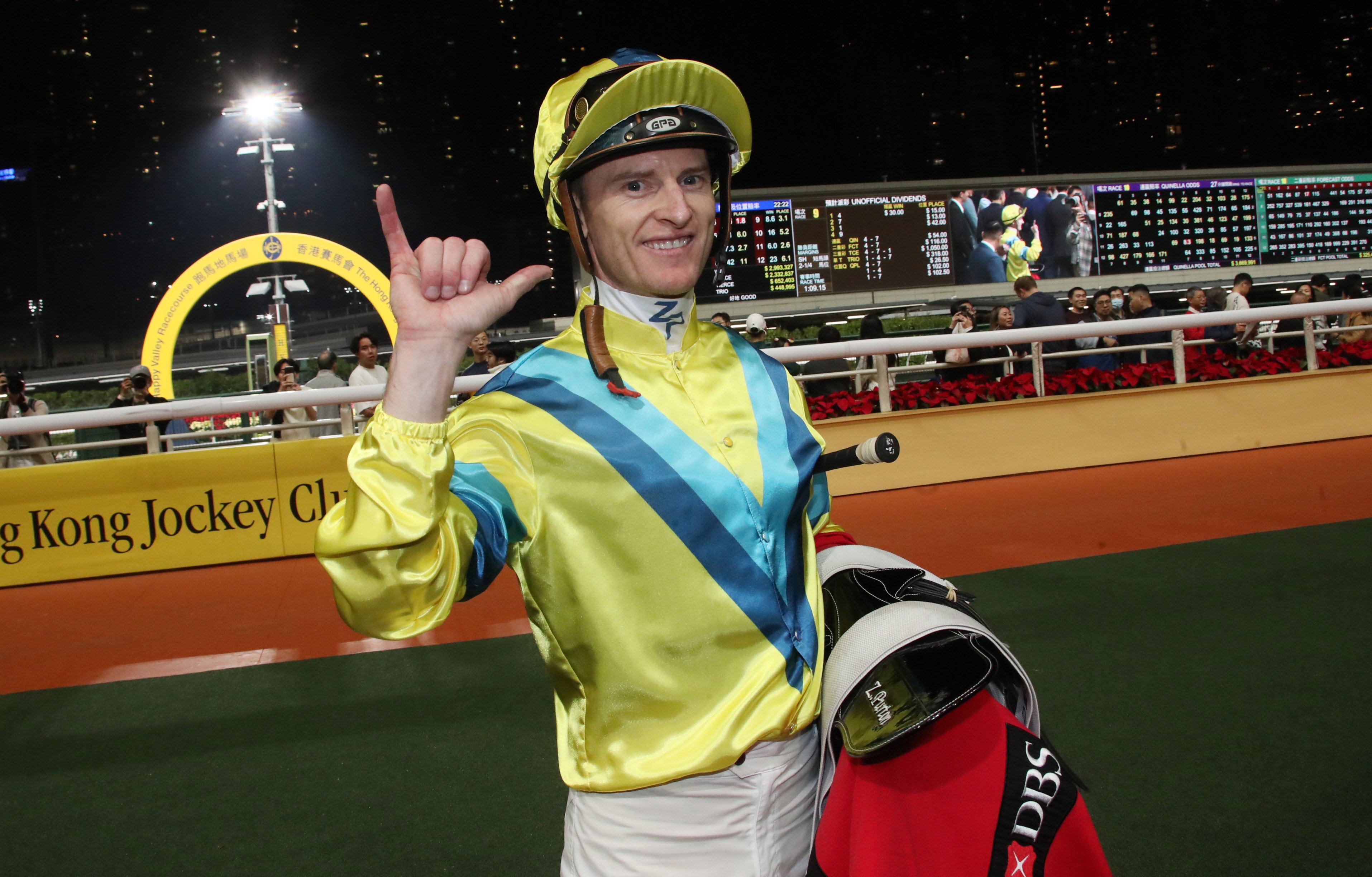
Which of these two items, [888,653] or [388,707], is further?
[388,707]

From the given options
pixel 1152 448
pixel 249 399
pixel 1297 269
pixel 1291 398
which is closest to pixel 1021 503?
pixel 1152 448

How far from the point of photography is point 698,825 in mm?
1071

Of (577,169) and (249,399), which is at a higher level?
(577,169)

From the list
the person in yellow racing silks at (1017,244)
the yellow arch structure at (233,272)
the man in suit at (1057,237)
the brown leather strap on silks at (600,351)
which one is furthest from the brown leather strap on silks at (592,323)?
the man in suit at (1057,237)

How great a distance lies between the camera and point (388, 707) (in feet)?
10.6

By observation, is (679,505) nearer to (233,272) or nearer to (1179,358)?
(1179,358)

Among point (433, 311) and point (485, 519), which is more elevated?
point (433, 311)

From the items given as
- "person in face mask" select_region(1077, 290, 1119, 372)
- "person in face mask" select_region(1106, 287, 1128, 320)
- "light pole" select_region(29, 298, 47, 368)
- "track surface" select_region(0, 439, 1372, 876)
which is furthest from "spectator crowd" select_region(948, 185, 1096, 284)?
"light pole" select_region(29, 298, 47, 368)

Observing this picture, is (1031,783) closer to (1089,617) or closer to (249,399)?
(1089,617)

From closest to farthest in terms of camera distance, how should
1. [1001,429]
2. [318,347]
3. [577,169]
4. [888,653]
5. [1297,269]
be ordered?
[888,653]
[577,169]
[1001,429]
[1297,269]
[318,347]

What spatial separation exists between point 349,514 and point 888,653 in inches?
24.3

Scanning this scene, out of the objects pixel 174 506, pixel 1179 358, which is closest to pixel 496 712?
pixel 174 506

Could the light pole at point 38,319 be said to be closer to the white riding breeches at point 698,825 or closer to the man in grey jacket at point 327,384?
the man in grey jacket at point 327,384

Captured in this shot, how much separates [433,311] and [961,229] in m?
12.0
